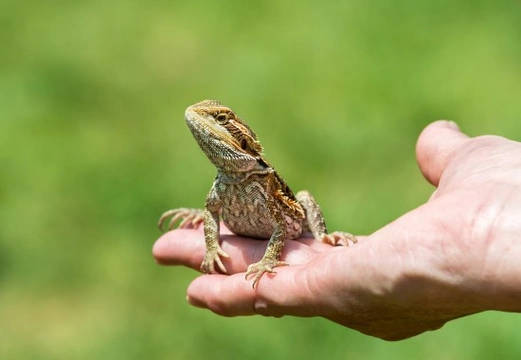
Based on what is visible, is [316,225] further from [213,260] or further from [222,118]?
[222,118]

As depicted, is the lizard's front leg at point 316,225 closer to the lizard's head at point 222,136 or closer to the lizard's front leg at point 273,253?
the lizard's front leg at point 273,253

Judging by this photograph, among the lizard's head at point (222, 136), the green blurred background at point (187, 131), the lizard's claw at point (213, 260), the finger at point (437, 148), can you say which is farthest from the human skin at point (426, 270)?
the green blurred background at point (187, 131)

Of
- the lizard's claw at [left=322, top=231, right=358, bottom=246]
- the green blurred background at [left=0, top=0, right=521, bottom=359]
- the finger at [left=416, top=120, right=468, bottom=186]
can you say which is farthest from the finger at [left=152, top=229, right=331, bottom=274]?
the green blurred background at [left=0, top=0, right=521, bottom=359]

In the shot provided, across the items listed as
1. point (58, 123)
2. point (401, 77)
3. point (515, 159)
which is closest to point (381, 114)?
point (401, 77)

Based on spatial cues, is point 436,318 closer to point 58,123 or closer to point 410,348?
point 410,348

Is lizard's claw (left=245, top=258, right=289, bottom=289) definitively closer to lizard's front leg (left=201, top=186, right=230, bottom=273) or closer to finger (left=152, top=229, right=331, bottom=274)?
finger (left=152, top=229, right=331, bottom=274)

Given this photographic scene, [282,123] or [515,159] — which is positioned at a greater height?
[282,123]

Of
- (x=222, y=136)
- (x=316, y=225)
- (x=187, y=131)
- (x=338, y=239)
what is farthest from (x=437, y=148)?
(x=187, y=131)
